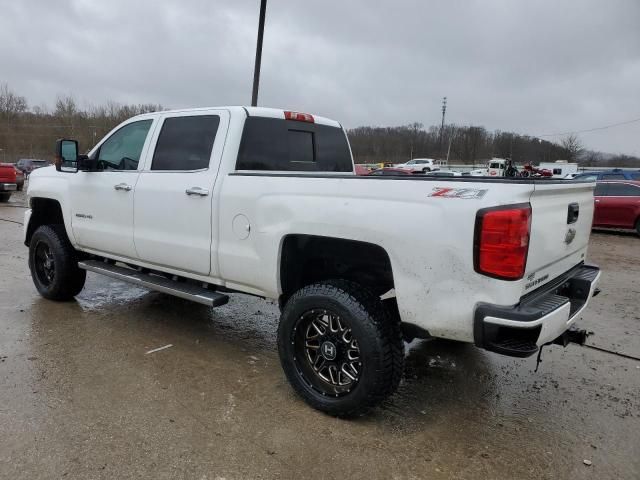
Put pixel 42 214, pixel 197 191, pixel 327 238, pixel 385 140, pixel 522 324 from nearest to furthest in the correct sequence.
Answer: pixel 522 324
pixel 327 238
pixel 197 191
pixel 42 214
pixel 385 140

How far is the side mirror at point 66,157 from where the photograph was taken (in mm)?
4855

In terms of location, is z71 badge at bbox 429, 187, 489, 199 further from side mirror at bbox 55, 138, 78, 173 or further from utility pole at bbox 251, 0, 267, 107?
Answer: utility pole at bbox 251, 0, 267, 107

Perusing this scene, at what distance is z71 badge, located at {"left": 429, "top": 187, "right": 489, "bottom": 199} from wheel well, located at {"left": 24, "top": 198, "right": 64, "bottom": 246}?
4616 millimetres

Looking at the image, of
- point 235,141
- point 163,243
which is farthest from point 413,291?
point 163,243

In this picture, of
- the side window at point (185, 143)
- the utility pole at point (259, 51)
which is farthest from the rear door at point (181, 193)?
the utility pole at point (259, 51)

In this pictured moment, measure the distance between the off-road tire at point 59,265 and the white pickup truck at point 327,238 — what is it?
25 cm

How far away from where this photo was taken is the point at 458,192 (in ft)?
8.69

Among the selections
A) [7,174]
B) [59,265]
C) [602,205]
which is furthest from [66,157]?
[7,174]

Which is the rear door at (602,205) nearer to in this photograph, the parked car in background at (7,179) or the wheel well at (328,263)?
the wheel well at (328,263)

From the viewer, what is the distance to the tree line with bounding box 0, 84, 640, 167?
177 feet

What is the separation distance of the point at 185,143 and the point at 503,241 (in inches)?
111

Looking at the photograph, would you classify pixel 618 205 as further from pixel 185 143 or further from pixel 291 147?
pixel 185 143

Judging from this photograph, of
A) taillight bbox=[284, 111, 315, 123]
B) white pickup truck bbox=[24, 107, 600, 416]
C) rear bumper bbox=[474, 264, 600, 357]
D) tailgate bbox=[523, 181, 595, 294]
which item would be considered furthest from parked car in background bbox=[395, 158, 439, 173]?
rear bumper bbox=[474, 264, 600, 357]

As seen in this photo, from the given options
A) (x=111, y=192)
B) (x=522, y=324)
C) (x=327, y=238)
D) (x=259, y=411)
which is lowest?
(x=259, y=411)
